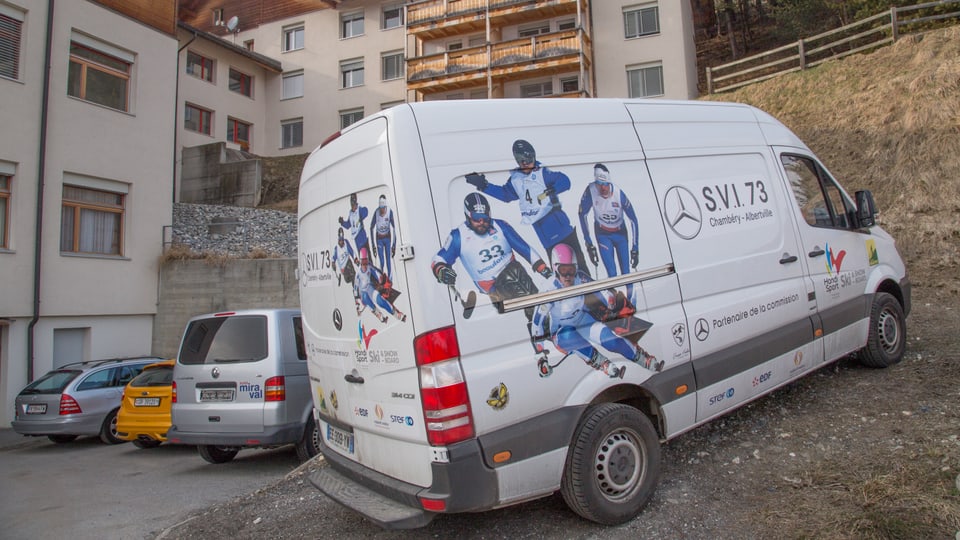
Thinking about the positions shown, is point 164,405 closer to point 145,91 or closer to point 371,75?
point 145,91

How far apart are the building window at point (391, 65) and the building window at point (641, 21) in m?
11.8

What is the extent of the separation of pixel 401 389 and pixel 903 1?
24021 millimetres

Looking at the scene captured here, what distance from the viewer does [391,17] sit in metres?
32.0

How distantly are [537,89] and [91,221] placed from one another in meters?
19.4

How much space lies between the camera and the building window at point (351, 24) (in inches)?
1283

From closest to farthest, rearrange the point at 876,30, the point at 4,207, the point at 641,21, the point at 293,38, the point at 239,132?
the point at 4,207 → the point at 876,30 → the point at 641,21 → the point at 239,132 → the point at 293,38

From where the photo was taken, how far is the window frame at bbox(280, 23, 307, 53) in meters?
33.6

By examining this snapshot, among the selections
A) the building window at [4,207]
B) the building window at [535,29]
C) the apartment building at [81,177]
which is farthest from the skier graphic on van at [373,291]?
the building window at [535,29]

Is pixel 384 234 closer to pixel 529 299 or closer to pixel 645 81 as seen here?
pixel 529 299

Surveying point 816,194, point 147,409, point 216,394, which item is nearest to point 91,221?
point 147,409

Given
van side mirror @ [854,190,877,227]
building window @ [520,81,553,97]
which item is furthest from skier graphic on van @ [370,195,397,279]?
building window @ [520,81,553,97]

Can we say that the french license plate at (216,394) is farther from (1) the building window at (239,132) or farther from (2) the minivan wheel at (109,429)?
(1) the building window at (239,132)

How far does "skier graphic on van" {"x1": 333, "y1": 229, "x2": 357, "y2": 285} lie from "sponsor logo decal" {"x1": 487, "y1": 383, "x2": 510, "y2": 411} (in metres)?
1.20

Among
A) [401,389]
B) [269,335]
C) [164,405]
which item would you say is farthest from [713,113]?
[164,405]
